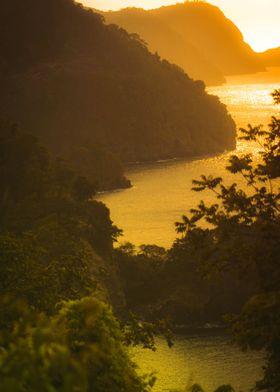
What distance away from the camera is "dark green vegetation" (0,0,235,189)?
15100cm

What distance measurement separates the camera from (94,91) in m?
162

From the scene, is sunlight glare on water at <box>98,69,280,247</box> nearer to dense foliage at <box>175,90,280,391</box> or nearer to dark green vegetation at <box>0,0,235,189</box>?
dark green vegetation at <box>0,0,235,189</box>

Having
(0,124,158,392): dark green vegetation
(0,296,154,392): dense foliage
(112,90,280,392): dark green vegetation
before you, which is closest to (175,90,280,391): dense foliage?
(112,90,280,392): dark green vegetation

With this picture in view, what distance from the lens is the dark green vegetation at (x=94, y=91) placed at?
15100 centimetres

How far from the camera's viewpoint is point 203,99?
18225 centimetres

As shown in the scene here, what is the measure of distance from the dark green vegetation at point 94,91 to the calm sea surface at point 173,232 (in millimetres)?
9890

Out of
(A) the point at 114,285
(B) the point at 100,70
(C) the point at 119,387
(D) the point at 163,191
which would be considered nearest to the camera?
(C) the point at 119,387

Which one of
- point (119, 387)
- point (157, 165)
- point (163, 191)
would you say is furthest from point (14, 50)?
point (119, 387)

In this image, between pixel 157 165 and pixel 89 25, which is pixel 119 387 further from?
pixel 89 25

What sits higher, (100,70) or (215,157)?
(100,70)

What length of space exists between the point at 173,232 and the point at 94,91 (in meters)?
86.7

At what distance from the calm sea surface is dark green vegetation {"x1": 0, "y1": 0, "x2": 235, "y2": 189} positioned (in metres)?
9.89

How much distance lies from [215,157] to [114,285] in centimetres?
11043

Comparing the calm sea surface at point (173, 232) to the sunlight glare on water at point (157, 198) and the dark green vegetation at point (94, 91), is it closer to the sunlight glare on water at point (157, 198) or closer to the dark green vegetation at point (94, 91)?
the sunlight glare on water at point (157, 198)
